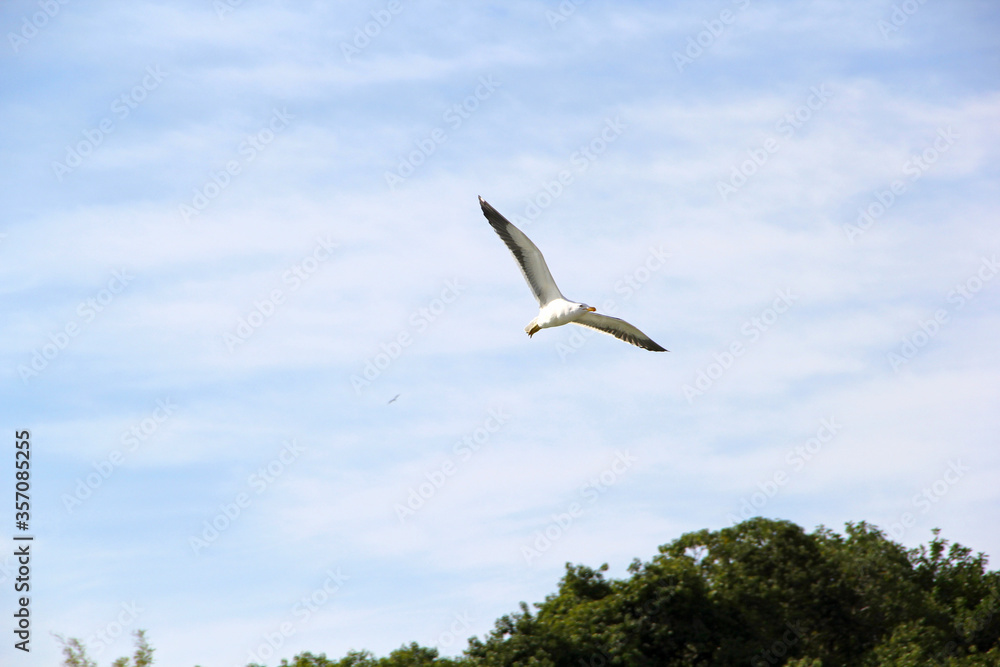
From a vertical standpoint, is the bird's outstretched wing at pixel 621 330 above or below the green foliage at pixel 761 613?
above

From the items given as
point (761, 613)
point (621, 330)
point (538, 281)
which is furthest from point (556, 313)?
point (761, 613)

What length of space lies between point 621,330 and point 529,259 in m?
3.13

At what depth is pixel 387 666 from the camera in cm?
2809

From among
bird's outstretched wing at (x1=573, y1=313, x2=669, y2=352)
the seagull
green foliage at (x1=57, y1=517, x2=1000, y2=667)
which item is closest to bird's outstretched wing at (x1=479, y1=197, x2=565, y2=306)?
the seagull

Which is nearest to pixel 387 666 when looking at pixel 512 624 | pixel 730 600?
pixel 512 624

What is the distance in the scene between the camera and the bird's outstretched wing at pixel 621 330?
79.5 feet

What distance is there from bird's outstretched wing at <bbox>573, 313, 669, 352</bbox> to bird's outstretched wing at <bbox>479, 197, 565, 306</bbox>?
1393 millimetres

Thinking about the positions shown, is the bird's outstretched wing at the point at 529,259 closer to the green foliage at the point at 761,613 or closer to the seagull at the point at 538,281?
the seagull at the point at 538,281

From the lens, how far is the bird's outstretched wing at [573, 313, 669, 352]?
24.2m

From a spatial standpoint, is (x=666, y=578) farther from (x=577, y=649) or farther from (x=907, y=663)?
(x=907, y=663)

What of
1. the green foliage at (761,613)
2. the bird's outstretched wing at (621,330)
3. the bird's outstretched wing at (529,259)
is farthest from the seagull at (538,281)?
the green foliage at (761,613)

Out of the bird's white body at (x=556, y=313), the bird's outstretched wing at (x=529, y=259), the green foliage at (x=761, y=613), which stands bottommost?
the green foliage at (x=761, y=613)

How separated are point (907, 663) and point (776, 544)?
566 centimetres

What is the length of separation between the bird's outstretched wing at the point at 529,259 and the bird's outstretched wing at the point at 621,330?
1393 mm
